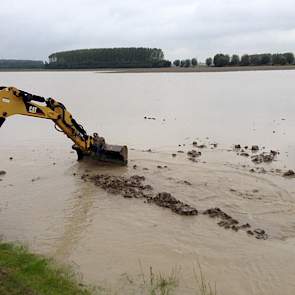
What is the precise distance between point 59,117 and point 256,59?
99988 mm

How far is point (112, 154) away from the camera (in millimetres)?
15188

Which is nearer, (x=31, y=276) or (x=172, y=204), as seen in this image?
(x=31, y=276)

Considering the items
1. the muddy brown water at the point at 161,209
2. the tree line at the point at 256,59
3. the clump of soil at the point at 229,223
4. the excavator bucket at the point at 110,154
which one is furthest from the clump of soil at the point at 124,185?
the tree line at the point at 256,59

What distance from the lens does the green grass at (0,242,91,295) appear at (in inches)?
247

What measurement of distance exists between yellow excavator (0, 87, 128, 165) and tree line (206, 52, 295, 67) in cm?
9671

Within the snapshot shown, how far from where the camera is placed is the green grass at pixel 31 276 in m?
6.28

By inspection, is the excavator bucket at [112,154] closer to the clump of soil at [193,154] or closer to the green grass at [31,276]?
the clump of soil at [193,154]

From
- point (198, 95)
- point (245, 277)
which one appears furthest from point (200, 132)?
point (198, 95)

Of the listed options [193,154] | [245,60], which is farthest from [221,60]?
[193,154]

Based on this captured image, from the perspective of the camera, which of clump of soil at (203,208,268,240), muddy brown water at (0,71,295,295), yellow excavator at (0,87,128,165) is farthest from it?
yellow excavator at (0,87,128,165)

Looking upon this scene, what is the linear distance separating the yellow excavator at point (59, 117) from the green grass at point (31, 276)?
4275 millimetres

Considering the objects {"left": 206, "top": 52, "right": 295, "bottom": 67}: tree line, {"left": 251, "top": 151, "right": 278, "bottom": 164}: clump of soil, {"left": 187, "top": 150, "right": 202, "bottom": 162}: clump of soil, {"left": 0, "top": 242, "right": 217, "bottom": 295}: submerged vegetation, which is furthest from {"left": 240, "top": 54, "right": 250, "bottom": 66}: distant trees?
{"left": 0, "top": 242, "right": 217, "bottom": 295}: submerged vegetation

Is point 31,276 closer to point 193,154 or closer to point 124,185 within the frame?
→ point 124,185

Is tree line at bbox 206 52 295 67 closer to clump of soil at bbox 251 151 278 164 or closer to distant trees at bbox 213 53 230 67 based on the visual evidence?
distant trees at bbox 213 53 230 67
